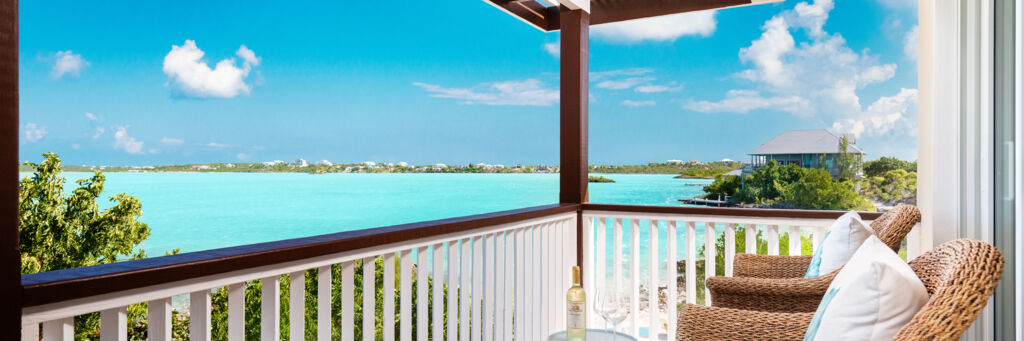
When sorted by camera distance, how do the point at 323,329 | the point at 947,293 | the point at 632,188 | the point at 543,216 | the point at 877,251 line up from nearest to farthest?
the point at 947,293
the point at 877,251
the point at 323,329
the point at 543,216
the point at 632,188

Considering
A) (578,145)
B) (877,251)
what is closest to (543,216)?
(578,145)

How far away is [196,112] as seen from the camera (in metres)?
18.7

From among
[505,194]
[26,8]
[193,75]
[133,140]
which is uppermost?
[26,8]

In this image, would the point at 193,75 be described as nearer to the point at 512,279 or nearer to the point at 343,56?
the point at 343,56

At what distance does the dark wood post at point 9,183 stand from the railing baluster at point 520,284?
190 cm

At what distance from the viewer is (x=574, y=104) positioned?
133 inches

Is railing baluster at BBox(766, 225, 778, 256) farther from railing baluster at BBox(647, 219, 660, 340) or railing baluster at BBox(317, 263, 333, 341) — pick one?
railing baluster at BBox(317, 263, 333, 341)

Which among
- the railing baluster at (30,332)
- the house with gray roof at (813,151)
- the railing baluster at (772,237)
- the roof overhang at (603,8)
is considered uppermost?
the roof overhang at (603,8)

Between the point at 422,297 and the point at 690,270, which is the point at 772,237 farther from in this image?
the point at 422,297

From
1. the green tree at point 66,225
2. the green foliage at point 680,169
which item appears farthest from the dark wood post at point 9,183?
the green foliage at point 680,169

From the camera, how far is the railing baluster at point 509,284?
8.44 ft

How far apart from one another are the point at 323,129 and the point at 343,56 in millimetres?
2689

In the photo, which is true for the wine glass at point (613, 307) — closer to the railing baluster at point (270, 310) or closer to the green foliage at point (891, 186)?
the railing baluster at point (270, 310)

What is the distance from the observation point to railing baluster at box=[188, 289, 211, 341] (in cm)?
132
